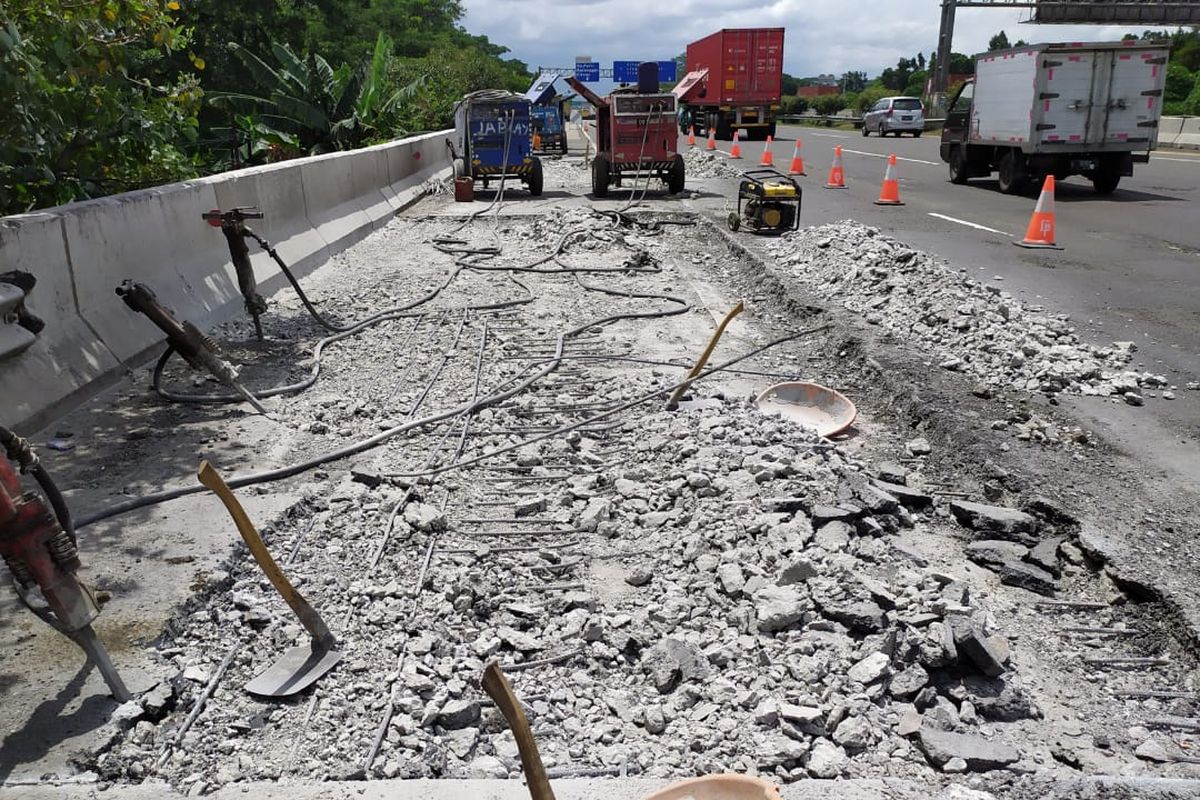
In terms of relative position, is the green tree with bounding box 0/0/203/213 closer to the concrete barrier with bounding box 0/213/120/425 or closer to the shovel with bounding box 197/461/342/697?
the concrete barrier with bounding box 0/213/120/425

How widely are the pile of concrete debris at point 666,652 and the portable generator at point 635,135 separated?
16137 millimetres

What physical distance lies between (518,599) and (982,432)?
3.52 m

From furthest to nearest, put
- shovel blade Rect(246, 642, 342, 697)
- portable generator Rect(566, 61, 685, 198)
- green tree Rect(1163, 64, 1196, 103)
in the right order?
green tree Rect(1163, 64, 1196, 103)
portable generator Rect(566, 61, 685, 198)
shovel blade Rect(246, 642, 342, 697)

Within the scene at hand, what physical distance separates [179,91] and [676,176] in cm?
1363

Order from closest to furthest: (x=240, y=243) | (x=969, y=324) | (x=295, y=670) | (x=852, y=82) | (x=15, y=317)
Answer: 1. (x=295, y=670)
2. (x=15, y=317)
3. (x=240, y=243)
4. (x=969, y=324)
5. (x=852, y=82)

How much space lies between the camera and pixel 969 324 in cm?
838

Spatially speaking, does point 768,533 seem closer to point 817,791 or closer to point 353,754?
point 817,791

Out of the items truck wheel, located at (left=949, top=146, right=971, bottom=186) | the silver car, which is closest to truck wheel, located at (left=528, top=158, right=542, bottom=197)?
truck wheel, located at (left=949, top=146, right=971, bottom=186)

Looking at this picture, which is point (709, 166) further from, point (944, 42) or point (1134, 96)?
point (944, 42)

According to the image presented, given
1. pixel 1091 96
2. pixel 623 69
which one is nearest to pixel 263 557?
pixel 1091 96

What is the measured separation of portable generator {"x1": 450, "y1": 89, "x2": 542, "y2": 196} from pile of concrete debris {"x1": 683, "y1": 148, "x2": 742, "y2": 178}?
213 inches

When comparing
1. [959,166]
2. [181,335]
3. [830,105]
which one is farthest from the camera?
[830,105]

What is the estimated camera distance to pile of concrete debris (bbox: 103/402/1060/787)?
3186 millimetres

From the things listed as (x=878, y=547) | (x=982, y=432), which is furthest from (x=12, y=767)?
(x=982, y=432)
